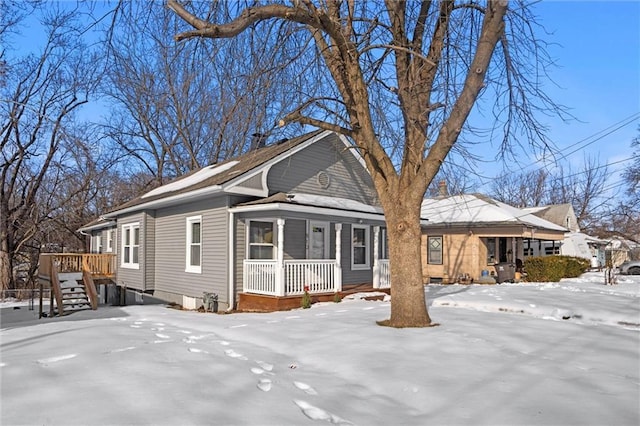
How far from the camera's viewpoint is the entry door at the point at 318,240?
1426 cm

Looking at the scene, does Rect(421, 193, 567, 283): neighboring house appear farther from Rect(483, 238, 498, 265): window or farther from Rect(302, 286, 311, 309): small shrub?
Rect(302, 286, 311, 309): small shrub

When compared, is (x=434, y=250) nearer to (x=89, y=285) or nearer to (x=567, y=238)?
(x=89, y=285)

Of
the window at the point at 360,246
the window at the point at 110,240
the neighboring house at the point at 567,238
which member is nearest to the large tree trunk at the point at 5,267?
the window at the point at 110,240

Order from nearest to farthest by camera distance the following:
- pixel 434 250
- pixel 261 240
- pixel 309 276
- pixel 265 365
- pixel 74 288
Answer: pixel 265 365 < pixel 309 276 < pixel 261 240 < pixel 74 288 < pixel 434 250

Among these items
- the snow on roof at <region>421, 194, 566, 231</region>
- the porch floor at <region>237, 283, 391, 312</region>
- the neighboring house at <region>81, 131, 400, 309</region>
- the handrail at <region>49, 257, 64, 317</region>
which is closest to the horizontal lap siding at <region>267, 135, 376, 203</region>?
the neighboring house at <region>81, 131, 400, 309</region>

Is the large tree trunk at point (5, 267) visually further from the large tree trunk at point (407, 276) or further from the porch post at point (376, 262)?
the large tree trunk at point (407, 276)

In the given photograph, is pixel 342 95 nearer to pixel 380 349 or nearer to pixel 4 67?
pixel 380 349

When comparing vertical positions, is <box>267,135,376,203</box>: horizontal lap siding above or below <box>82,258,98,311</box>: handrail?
above

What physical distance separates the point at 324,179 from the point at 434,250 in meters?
9.66

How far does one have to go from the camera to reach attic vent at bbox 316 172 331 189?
596 inches

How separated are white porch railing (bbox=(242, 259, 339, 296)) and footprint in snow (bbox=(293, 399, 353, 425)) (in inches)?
317

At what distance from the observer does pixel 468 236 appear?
70.6ft

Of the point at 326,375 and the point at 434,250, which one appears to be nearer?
the point at 326,375

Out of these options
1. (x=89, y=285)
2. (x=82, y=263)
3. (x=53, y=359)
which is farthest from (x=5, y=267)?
(x=53, y=359)
